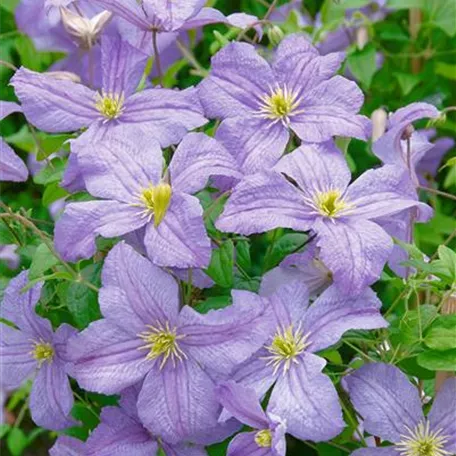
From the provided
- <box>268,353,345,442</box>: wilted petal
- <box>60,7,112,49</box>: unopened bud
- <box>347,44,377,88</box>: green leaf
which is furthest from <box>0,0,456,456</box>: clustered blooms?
<box>347,44,377,88</box>: green leaf

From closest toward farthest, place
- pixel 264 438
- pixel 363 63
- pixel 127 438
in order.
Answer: pixel 264 438 < pixel 127 438 < pixel 363 63

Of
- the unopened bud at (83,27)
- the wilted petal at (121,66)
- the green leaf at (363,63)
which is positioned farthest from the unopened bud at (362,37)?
the wilted petal at (121,66)

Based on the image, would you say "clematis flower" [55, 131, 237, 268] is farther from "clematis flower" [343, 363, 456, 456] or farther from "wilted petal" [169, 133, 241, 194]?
"clematis flower" [343, 363, 456, 456]

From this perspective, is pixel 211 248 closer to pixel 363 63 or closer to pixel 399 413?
pixel 399 413

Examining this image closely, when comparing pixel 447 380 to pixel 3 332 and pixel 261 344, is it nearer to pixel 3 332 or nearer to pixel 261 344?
pixel 261 344

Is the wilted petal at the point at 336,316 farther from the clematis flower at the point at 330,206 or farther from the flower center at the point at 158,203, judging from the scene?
the flower center at the point at 158,203

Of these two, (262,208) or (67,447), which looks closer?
(262,208)

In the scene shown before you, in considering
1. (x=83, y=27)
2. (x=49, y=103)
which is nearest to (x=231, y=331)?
(x=49, y=103)
